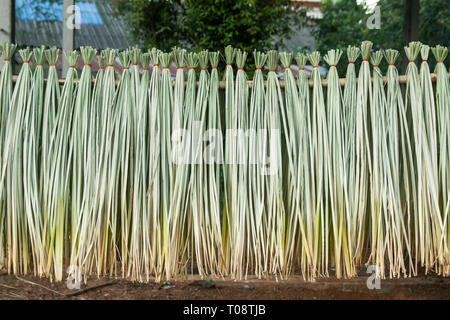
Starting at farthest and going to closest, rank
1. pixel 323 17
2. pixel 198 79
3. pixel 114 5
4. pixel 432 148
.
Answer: pixel 323 17, pixel 114 5, pixel 198 79, pixel 432 148

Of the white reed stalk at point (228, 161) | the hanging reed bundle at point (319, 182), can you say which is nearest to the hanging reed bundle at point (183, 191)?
the white reed stalk at point (228, 161)

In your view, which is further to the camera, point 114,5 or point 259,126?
point 114,5

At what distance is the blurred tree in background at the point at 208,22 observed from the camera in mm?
4098

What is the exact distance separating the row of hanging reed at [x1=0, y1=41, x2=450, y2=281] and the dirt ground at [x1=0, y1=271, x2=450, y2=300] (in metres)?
0.11

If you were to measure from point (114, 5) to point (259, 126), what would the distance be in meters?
2.86

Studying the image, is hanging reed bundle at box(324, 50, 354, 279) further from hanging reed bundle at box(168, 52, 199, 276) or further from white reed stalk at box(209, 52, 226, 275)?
hanging reed bundle at box(168, 52, 199, 276)

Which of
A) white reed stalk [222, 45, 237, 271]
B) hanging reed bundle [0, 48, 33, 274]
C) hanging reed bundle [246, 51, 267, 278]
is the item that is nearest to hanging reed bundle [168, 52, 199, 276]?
white reed stalk [222, 45, 237, 271]

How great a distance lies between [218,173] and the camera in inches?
72.7

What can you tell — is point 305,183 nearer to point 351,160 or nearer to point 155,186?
point 351,160

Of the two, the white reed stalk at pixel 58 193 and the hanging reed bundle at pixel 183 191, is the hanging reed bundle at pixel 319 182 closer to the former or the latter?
the hanging reed bundle at pixel 183 191

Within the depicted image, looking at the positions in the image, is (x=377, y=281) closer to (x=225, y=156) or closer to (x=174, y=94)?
(x=225, y=156)

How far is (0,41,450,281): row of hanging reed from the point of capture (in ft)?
5.93

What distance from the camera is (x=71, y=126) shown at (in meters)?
1.89

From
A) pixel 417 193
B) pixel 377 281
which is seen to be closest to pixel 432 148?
pixel 417 193
